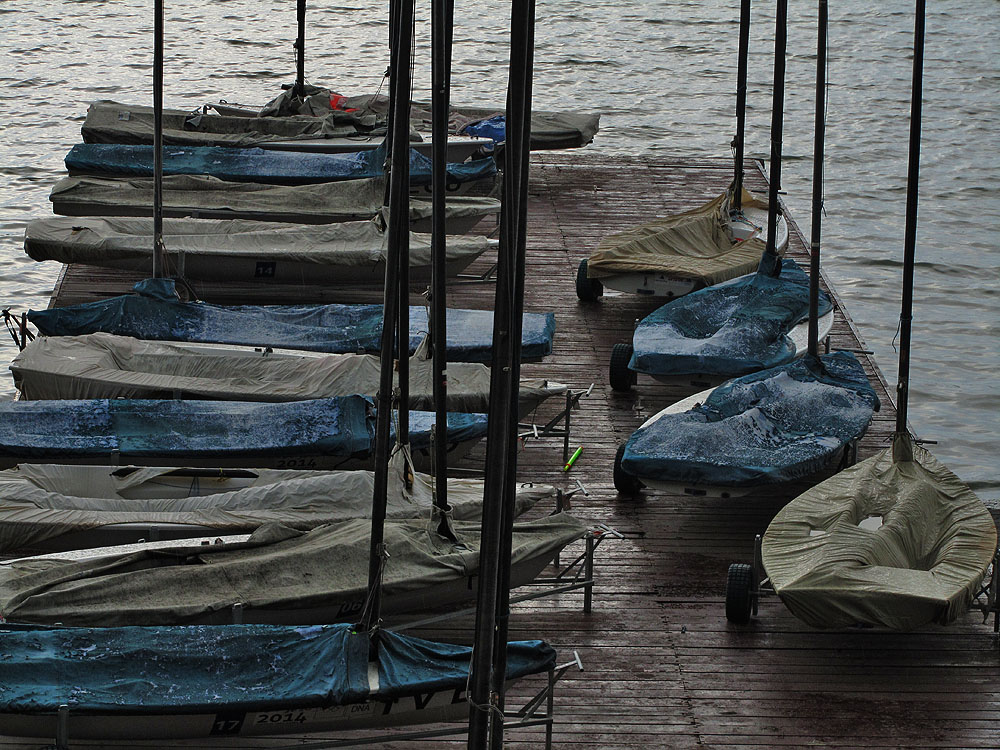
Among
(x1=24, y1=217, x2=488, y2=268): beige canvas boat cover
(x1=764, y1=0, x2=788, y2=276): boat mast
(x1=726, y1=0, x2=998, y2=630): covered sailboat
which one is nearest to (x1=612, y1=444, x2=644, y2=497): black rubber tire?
(x1=726, y1=0, x2=998, y2=630): covered sailboat

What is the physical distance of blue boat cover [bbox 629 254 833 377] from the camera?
59.0ft

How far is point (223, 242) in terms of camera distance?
21.1 metres

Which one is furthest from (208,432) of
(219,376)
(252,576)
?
(252,576)

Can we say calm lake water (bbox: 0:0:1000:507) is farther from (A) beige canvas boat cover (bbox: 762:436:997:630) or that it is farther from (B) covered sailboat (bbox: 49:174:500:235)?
(A) beige canvas boat cover (bbox: 762:436:997:630)

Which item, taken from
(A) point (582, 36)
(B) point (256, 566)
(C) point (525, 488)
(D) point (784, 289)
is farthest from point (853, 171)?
(B) point (256, 566)

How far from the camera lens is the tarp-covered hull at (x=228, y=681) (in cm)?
Result: 1101

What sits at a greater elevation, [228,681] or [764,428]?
[764,428]

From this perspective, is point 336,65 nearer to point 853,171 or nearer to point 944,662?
point 853,171

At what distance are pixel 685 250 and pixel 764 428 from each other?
6146mm

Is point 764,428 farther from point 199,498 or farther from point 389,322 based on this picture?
point 199,498

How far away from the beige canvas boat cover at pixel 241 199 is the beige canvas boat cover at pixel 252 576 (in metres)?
9.58

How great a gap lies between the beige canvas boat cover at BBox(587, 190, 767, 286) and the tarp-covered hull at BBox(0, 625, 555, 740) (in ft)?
33.7

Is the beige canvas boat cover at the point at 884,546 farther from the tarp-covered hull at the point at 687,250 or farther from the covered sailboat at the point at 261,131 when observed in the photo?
the covered sailboat at the point at 261,131

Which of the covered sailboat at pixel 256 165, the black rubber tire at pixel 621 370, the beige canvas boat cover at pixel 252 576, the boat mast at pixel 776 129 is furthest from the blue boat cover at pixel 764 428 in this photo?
the covered sailboat at pixel 256 165
